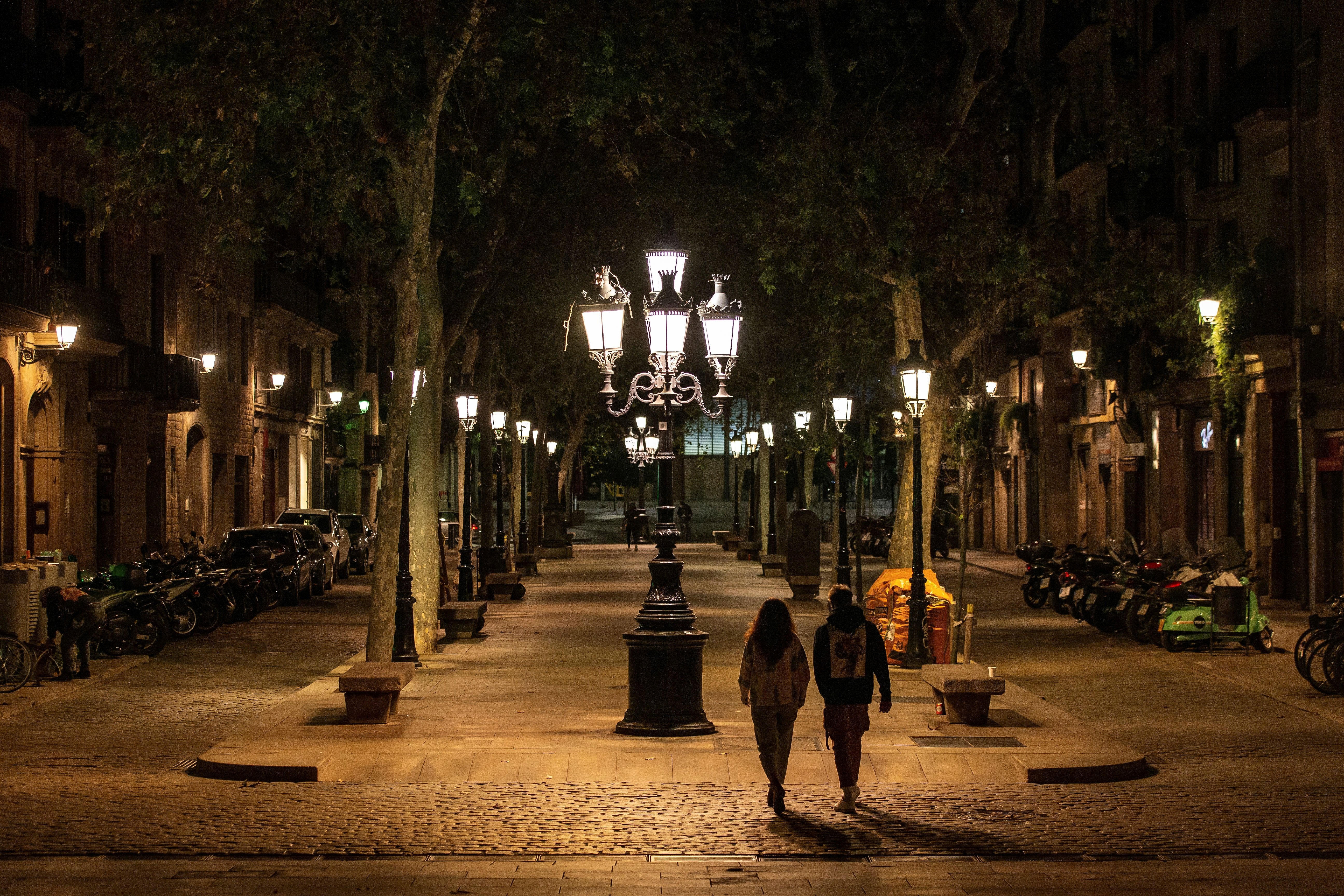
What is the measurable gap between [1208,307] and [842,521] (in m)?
7.50

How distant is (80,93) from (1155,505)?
26893 millimetres

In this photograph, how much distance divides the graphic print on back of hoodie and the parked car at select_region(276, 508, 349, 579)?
26958mm

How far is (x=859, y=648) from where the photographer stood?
447 inches

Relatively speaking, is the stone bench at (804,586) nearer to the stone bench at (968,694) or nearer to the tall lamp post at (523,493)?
the tall lamp post at (523,493)

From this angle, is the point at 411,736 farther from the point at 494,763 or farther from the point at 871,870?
the point at 871,870

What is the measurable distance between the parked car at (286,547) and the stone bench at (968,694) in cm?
1762

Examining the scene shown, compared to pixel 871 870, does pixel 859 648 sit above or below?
above

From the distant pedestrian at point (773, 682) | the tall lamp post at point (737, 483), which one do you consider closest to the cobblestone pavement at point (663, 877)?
the distant pedestrian at point (773, 682)

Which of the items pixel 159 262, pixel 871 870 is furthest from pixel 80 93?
pixel 159 262

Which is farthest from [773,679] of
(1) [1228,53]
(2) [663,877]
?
(1) [1228,53]

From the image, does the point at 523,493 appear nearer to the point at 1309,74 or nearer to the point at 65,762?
the point at 1309,74

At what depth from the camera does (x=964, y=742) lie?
46.0 ft

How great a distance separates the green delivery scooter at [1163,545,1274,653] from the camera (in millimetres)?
21625

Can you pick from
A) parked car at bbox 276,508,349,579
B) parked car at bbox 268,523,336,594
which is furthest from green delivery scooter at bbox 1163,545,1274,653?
parked car at bbox 276,508,349,579
